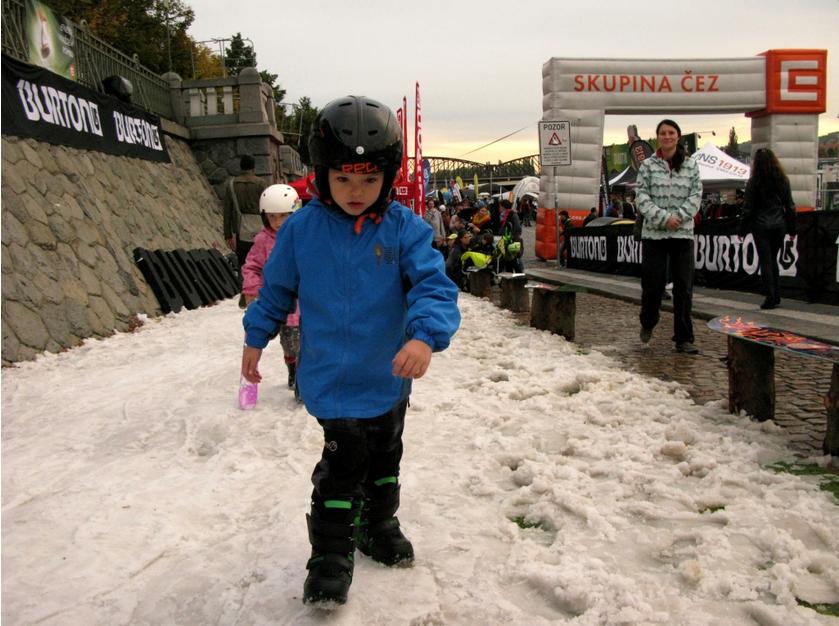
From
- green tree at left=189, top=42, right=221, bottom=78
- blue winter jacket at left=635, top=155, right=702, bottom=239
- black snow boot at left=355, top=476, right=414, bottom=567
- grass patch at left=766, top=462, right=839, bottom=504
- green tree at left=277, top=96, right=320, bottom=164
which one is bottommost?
grass patch at left=766, top=462, right=839, bottom=504

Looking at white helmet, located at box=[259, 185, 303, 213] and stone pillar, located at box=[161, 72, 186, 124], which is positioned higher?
stone pillar, located at box=[161, 72, 186, 124]

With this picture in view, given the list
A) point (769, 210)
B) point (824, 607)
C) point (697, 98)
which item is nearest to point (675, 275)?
point (769, 210)

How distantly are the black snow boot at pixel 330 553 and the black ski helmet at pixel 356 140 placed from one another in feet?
3.48

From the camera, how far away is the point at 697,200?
6.10 meters

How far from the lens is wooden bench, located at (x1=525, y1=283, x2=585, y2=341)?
24.6 feet

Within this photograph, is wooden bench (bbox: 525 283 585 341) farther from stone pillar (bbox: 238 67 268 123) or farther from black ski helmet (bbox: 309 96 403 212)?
stone pillar (bbox: 238 67 268 123)

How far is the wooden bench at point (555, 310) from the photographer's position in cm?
749

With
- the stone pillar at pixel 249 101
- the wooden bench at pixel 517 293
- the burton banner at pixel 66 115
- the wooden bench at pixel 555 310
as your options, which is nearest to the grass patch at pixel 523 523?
the wooden bench at pixel 555 310

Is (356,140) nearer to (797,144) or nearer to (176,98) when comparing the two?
(176,98)

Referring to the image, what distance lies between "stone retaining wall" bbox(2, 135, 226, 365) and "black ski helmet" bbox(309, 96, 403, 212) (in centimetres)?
600

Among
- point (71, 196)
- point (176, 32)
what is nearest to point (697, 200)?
point (71, 196)

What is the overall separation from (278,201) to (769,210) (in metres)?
6.39

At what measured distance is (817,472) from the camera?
3268mm

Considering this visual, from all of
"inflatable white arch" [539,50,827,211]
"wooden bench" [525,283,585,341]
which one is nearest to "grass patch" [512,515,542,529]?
"wooden bench" [525,283,585,341]
